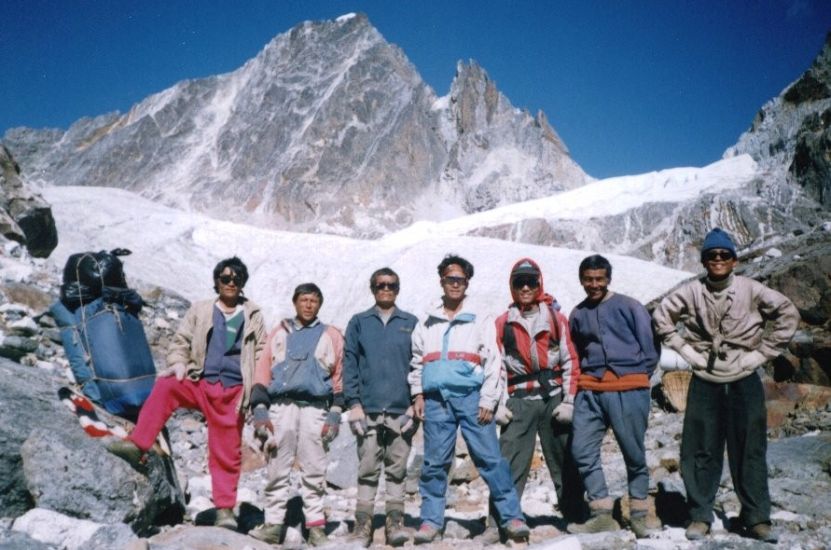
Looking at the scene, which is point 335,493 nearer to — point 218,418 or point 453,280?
point 218,418

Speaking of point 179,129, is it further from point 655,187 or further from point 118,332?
point 118,332

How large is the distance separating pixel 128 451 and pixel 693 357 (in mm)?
4012

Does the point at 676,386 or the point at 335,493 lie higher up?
the point at 676,386

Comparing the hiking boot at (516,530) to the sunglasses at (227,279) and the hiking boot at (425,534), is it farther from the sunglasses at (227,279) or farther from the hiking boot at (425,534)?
the sunglasses at (227,279)

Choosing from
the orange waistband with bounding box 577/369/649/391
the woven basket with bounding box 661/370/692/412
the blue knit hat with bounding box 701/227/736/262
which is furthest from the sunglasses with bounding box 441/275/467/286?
the woven basket with bounding box 661/370/692/412

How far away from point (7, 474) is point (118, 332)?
1.22 metres

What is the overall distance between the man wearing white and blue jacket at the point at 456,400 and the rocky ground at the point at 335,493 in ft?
1.16

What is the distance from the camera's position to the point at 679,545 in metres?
3.65

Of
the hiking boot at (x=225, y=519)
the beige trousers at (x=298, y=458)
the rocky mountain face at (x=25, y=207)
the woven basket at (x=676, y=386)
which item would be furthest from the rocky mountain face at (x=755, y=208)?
the hiking boot at (x=225, y=519)

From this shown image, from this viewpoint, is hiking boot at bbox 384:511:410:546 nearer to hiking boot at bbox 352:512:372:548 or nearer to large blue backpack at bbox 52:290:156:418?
hiking boot at bbox 352:512:372:548

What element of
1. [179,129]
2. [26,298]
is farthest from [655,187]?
[179,129]

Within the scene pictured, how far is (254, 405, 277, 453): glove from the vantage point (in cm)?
417

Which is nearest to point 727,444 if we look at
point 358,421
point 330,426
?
point 358,421

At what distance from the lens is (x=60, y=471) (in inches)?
149
